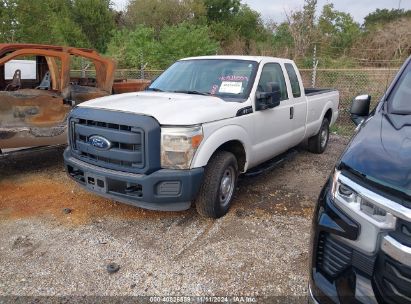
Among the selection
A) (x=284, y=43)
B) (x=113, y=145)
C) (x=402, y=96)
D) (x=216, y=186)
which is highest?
(x=284, y=43)

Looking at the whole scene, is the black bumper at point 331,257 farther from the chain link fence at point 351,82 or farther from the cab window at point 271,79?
the chain link fence at point 351,82

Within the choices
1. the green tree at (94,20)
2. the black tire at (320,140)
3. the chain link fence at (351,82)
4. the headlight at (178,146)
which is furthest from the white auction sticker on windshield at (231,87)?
the green tree at (94,20)

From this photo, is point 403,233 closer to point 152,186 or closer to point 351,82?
point 152,186

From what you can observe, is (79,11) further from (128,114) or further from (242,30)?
(128,114)

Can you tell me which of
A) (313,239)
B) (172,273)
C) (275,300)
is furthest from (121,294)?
(313,239)

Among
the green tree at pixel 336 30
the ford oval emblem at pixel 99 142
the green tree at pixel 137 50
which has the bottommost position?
the ford oval emblem at pixel 99 142

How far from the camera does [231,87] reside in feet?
15.1

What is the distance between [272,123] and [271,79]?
655mm

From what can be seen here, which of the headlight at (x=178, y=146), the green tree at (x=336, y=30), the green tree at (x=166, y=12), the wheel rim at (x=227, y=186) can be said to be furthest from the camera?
the green tree at (x=166, y=12)

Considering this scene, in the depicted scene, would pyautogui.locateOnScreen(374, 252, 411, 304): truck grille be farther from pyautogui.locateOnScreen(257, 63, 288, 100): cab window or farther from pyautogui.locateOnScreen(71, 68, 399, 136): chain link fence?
pyautogui.locateOnScreen(71, 68, 399, 136): chain link fence

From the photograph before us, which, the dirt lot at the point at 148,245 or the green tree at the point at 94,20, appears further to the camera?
the green tree at the point at 94,20

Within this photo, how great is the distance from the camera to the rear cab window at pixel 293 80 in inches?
223

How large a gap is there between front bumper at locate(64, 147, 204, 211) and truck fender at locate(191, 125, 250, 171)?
99 millimetres

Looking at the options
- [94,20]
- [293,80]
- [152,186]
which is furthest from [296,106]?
[94,20]
